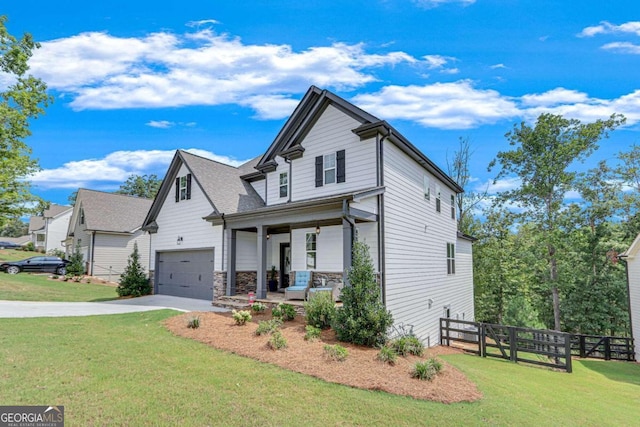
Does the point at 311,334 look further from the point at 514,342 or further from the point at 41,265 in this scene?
the point at 41,265

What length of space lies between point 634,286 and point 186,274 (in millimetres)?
20170

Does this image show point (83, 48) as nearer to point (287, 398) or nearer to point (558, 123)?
point (287, 398)

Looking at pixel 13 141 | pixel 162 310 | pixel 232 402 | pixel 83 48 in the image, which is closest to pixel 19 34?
pixel 13 141

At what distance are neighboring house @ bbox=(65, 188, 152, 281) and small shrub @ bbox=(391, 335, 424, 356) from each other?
24.4 metres

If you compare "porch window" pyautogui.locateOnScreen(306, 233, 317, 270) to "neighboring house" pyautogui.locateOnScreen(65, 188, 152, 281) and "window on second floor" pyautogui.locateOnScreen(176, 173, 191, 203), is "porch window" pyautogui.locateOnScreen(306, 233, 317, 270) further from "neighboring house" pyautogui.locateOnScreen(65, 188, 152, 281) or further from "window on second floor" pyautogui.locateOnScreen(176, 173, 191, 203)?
"neighboring house" pyautogui.locateOnScreen(65, 188, 152, 281)

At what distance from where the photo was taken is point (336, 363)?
6.88 meters

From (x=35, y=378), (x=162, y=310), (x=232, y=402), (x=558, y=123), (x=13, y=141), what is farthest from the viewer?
(x=558, y=123)

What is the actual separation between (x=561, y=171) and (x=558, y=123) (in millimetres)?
3198

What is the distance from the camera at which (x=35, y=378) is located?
214 inches

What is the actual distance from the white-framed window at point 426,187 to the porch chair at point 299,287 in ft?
20.7

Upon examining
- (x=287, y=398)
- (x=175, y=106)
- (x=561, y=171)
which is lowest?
(x=287, y=398)

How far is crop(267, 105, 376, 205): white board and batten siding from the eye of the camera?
11.6m

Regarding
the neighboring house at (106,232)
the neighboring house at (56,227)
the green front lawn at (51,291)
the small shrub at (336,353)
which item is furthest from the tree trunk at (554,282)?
the neighboring house at (56,227)

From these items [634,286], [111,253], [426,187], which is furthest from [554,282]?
[111,253]
